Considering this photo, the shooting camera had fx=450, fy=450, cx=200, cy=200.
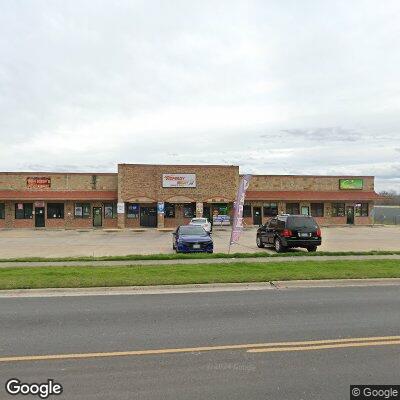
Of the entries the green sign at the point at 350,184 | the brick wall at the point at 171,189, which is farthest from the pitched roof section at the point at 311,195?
the brick wall at the point at 171,189

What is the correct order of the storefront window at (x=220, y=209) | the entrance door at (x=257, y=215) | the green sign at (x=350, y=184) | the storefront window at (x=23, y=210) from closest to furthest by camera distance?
the storefront window at (x=23, y=210), the storefront window at (x=220, y=209), the entrance door at (x=257, y=215), the green sign at (x=350, y=184)

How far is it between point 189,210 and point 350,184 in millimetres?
17449

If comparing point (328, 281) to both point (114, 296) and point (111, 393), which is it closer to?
point (114, 296)

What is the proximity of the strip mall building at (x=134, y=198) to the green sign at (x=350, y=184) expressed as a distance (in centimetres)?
188

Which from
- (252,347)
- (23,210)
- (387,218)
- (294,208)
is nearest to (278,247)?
(252,347)

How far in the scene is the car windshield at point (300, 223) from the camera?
20.3m

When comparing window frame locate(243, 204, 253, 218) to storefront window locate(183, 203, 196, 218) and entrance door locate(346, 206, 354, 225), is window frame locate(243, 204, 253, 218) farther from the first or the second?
entrance door locate(346, 206, 354, 225)

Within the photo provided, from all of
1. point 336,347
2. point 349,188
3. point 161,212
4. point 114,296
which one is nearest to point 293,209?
point 349,188

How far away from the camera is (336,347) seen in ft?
20.5

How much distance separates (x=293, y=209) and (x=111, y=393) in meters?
42.5

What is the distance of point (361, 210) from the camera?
154 ft

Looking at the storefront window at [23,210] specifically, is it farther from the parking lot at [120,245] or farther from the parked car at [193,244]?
the parked car at [193,244]

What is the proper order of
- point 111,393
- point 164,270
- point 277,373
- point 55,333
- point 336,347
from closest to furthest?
1. point 111,393
2. point 277,373
3. point 336,347
4. point 55,333
5. point 164,270

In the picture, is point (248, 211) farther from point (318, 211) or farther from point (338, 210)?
point (338, 210)
